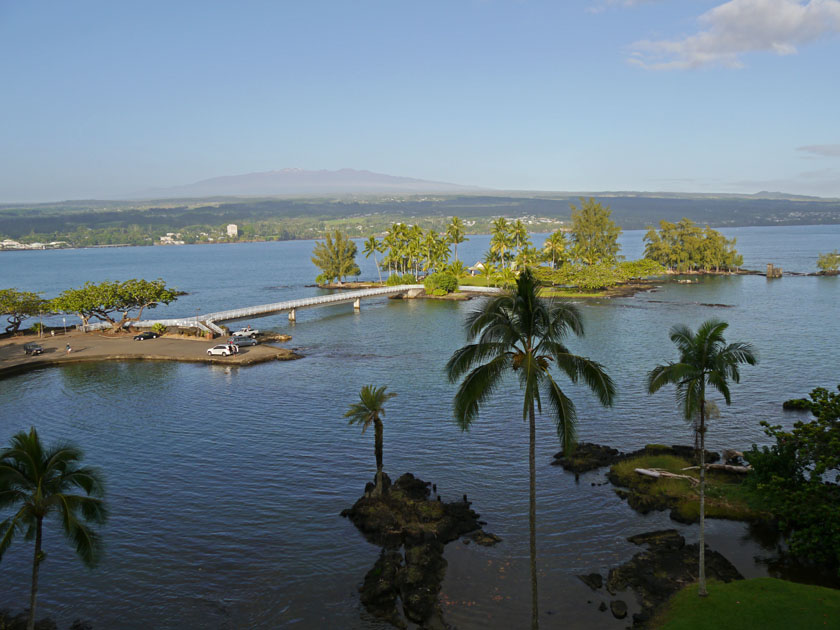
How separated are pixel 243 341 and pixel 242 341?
128 mm

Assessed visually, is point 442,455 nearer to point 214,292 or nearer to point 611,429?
point 611,429

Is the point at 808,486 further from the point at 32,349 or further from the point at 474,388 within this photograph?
the point at 32,349

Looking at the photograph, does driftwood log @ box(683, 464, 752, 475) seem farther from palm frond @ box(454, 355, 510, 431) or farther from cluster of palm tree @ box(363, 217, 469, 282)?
cluster of palm tree @ box(363, 217, 469, 282)

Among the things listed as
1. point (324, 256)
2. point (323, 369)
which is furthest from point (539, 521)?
point (324, 256)

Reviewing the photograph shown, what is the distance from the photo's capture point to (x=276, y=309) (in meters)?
99.9

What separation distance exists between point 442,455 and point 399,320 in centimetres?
6394

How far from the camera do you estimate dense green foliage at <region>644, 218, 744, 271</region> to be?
172250 millimetres

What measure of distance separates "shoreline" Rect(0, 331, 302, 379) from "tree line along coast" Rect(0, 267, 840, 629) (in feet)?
117

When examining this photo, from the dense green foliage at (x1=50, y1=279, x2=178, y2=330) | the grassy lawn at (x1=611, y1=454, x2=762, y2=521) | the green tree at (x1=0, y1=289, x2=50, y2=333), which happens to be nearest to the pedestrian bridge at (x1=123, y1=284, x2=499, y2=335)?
the dense green foliage at (x1=50, y1=279, x2=178, y2=330)

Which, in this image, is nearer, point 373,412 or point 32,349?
point 373,412

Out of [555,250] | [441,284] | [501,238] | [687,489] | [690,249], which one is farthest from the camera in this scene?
[690,249]

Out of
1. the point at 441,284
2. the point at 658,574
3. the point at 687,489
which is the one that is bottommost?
the point at 658,574

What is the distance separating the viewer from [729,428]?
4522 cm

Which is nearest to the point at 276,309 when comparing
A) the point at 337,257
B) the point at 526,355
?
the point at 337,257
